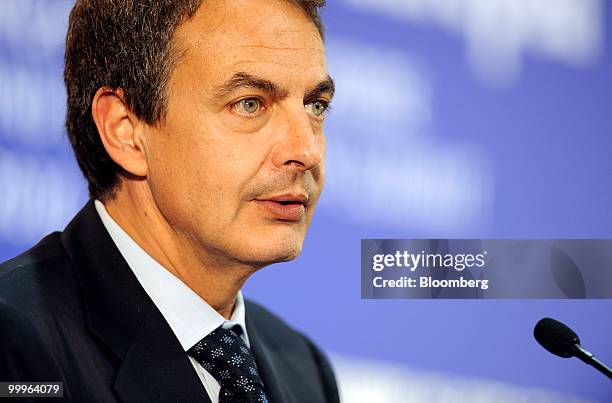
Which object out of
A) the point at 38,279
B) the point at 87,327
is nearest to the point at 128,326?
the point at 87,327

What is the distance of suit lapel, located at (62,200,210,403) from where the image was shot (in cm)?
187

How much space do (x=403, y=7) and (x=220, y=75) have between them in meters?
1.05

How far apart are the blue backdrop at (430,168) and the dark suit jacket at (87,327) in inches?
31.5

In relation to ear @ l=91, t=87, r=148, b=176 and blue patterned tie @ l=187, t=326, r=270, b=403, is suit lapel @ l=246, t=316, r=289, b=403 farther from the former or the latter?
ear @ l=91, t=87, r=148, b=176

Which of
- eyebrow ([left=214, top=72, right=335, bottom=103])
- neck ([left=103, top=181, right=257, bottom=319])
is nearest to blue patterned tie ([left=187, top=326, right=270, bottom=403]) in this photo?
neck ([left=103, top=181, right=257, bottom=319])

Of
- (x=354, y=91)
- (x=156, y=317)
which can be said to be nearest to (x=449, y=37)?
(x=354, y=91)

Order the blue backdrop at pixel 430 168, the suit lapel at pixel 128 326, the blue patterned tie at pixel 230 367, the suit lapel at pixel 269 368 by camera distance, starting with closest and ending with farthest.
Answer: the suit lapel at pixel 128 326
the blue patterned tie at pixel 230 367
the suit lapel at pixel 269 368
the blue backdrop at pixel 430 168

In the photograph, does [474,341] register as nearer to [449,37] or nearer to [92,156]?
[449,37]

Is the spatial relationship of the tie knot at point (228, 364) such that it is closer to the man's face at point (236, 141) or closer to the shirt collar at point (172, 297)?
the shirt collar at point (172, 297)

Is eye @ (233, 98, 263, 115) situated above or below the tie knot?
above

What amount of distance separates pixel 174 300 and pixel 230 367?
20 cm

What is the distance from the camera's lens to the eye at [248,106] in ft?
6.60

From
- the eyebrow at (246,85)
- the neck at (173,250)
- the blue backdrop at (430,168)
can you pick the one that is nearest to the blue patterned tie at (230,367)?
the neck at (173,250)

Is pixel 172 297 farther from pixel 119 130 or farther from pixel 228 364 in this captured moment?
pixel 119 130
